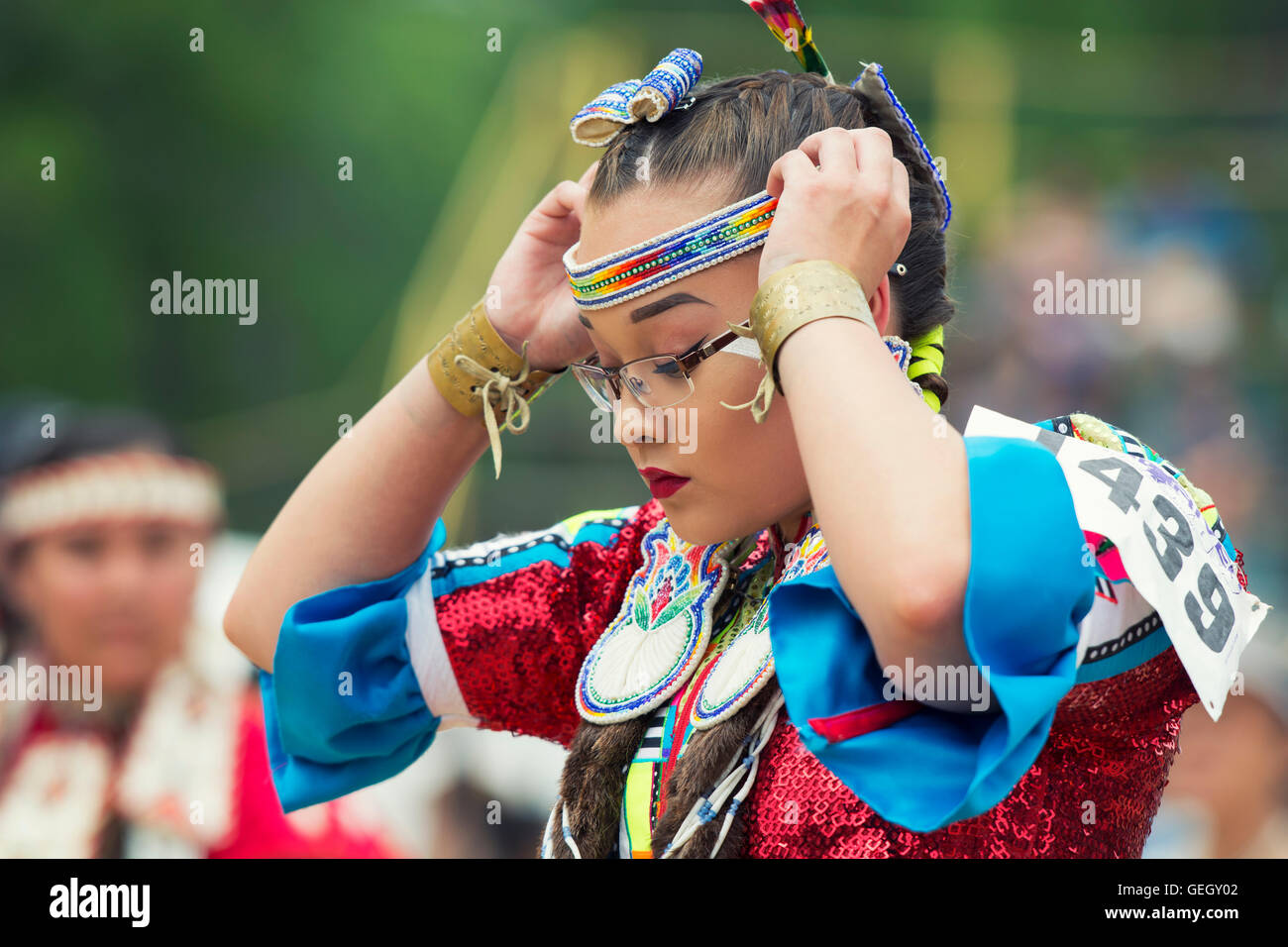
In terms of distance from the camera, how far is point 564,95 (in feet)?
22.7

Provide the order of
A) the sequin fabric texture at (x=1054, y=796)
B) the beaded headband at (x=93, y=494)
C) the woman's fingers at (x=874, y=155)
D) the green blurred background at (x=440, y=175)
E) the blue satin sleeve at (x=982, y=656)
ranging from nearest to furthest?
the blue satin sleeve at (x=982, y=656), the sequin fabric texture at (x=1054, y=796), the woman's fingers at (x=874, y=155), the beaded headband at (x=93, y=494), the green blurred background at (x=440, y=175)

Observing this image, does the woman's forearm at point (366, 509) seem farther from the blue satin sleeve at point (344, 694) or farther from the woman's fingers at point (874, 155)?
the woman's fingers at point (874, 155)

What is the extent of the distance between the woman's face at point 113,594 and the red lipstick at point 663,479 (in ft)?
8.93

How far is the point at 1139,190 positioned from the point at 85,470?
16.8 ft

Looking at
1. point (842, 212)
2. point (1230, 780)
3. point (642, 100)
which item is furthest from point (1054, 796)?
point (1230, 780)

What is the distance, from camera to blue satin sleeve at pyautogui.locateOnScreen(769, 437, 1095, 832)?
1.20 meters

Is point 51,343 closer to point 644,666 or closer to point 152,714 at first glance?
point 152,714

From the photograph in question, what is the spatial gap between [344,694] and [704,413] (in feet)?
2.22

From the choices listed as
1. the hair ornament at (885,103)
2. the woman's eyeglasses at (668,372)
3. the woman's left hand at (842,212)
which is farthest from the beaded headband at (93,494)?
the woman's left hand at (842,212)

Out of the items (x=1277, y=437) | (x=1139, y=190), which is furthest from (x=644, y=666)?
(x=1139, y=190)

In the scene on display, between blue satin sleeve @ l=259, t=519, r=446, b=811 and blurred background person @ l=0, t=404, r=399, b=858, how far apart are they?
1.77 metres

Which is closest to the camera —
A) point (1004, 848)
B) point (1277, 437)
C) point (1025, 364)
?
point (1004, 848)

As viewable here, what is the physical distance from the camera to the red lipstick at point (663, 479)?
1.59 metres

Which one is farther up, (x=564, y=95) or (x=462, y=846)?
(x=564, y=95)
